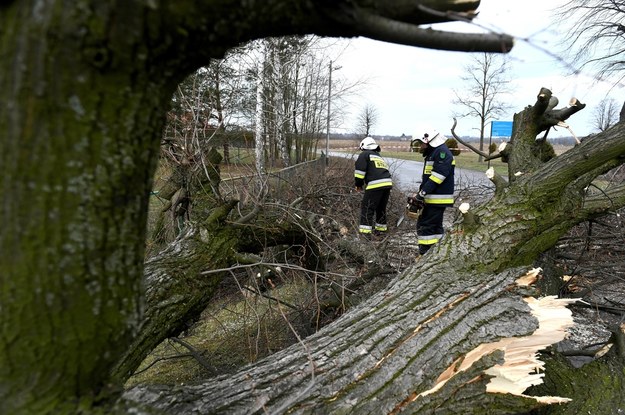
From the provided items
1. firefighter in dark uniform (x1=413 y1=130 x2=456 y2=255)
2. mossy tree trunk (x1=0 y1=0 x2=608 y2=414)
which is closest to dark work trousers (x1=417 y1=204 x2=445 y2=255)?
firefighter in dark uniform (x1=413 y1=130 x2=456 y2=255)

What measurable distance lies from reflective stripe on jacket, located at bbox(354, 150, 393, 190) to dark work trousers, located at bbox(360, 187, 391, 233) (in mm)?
123

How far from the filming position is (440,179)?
5168 millimetres

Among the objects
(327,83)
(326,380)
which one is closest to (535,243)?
(326,380)

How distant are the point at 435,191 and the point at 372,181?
53.7 inches

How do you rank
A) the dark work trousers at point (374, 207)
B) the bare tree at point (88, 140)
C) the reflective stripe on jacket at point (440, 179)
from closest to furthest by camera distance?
the bare tree at point (88, 140)
the reflective stripe on jacket at point (440, 179)
the dark work trousers at point (374, 207)

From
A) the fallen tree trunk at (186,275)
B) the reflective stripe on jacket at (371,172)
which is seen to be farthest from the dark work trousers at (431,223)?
the fallen tree trunk at (186,275)

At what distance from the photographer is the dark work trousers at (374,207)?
642 centimetres

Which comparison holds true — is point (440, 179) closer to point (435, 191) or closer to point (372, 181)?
point (435, 191)

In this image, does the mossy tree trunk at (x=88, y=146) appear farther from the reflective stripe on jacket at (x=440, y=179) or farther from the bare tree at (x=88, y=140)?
the reflective stripe on jacket at (x=440, y=179)

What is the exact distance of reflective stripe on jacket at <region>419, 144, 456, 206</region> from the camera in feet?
17.0

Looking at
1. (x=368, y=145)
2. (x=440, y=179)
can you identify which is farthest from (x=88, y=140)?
(x=368, y=145)

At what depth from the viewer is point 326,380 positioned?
5.73ft

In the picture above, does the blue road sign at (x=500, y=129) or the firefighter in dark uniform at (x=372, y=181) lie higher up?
the blue road sign at (x=500, y=129)

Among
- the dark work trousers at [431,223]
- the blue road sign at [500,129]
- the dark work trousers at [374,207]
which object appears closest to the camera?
the dark work trousers at [431,223]
